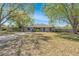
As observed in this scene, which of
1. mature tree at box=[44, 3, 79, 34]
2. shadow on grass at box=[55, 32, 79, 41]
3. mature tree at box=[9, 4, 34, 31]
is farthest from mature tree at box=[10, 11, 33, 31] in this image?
shadow on grass at box=[55, 32, 79, 41]

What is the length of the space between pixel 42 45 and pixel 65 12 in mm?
364

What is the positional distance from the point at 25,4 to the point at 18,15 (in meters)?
0.12

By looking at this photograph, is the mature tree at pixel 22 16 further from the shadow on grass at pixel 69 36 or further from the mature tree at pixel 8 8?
the shadow on grass at pixel 69 36

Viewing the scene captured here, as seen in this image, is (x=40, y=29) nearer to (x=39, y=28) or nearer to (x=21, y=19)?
(x=39, y=28)

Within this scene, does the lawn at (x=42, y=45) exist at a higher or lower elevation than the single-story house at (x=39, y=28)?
lower

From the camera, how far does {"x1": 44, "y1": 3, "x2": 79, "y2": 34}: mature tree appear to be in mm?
1602

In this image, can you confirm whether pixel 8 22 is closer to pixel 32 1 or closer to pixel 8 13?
pixel 8 13

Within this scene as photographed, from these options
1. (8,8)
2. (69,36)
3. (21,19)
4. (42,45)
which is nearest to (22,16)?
(21,19)

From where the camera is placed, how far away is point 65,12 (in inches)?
64.2

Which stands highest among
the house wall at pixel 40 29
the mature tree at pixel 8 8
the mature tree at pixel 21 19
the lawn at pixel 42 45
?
the mature tree at pixel 8 8

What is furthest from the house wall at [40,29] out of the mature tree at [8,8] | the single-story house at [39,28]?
the mature tree at [8,8]

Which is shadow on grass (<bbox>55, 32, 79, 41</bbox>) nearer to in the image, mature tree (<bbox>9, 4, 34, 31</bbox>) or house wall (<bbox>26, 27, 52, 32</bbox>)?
house wall (<bbox>26, 27, 52, 32</bbox>)

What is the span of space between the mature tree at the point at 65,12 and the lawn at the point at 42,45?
12 centimetres

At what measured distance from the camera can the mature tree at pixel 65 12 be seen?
1.60 meters
